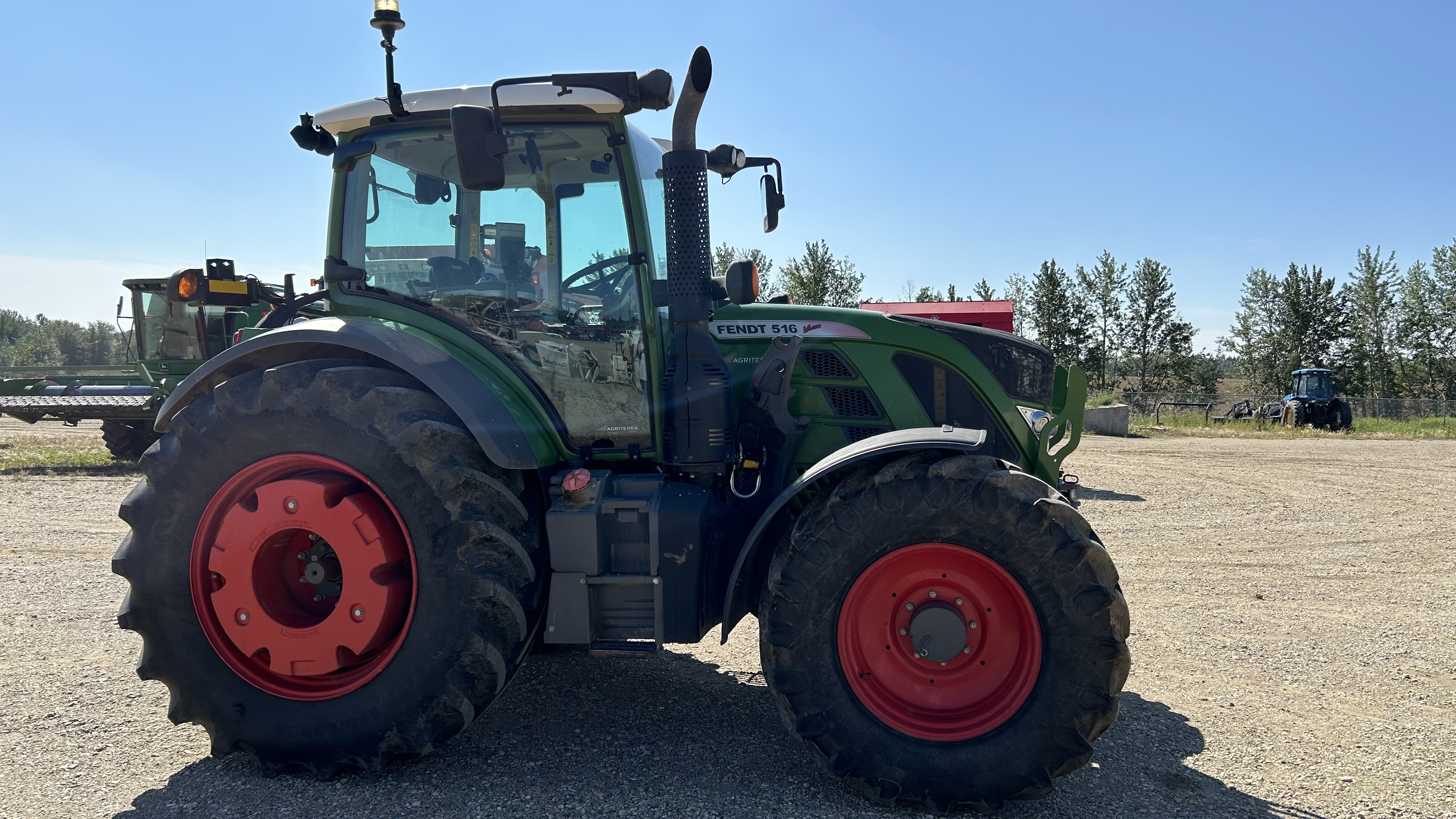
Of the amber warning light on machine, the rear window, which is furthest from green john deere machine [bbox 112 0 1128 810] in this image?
the amber warning light on machine

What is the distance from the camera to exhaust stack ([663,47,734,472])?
3.50m

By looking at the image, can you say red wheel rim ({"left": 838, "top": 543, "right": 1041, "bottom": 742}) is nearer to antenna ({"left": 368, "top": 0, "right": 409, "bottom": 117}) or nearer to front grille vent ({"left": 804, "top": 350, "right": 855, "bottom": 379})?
front grille vent ({"left": 804, "top": 350, "right": 855, "bottom": 379})

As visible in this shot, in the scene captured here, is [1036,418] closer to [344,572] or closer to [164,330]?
[344,572]

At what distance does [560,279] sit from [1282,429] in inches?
1200

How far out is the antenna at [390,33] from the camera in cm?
330

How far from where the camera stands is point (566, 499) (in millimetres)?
3500

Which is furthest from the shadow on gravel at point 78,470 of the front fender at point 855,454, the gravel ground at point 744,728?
the front fender at point 855,454

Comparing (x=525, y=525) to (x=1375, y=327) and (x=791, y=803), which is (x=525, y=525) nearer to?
(x=791, y=803)

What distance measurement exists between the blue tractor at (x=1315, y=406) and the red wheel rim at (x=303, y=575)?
3167cm

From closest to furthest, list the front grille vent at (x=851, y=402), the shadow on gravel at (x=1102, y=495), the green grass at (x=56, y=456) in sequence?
1. the front grille vent at (x=851, y=402)
2. the shadow on gravel at (x=1102, y=495)
3. the green grass at (x=56, y=456)

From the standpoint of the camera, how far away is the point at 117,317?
46.6 feet

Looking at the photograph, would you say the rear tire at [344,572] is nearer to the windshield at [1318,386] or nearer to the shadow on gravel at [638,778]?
the shadow on gravel at [638,778]

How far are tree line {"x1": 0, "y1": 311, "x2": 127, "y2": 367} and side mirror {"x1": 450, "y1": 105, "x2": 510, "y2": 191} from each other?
83.0 m

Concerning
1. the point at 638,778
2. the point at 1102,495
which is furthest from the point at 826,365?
the point at 1102,495
